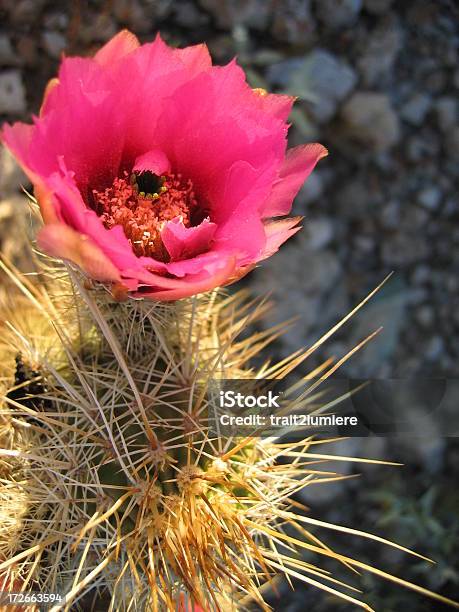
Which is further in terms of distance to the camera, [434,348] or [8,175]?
[434,348]

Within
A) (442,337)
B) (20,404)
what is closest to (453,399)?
(20,404)

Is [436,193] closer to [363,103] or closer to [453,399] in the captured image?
[363,103]

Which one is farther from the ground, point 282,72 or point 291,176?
point 282,72

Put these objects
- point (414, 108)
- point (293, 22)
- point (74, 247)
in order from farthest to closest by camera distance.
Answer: point (414, 108) < point (293, 22) < point (74, 247)

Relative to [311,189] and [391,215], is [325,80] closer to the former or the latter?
[311,189]

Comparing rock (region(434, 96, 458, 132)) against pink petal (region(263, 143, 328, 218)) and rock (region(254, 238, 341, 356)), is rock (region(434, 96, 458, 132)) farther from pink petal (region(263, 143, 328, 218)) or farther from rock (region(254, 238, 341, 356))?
pink petal (region(263, 143, 328, 218))

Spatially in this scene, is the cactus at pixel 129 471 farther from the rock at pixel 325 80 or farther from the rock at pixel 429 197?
the rock at pixel 429 197

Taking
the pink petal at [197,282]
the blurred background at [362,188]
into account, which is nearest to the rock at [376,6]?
the blurred background at [362,188]

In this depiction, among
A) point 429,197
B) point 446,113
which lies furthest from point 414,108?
point 429,197
